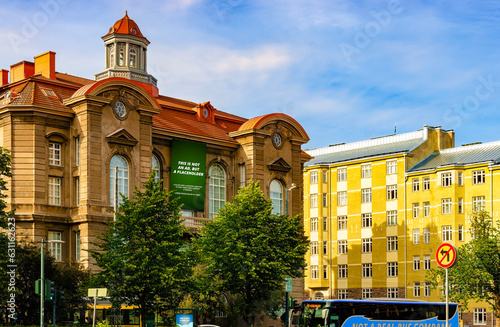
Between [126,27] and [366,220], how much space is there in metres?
34.9

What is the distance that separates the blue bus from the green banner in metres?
24.1

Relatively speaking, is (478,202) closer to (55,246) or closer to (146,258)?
(55,246)

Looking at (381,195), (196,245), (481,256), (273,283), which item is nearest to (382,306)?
(273,283)

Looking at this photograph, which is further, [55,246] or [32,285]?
[55,246]

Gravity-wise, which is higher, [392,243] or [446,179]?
[446,179]

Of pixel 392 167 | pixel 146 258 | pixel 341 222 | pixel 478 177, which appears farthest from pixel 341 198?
pixel 146 258

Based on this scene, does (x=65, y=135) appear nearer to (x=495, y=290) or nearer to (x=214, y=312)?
(x=214, y=312)

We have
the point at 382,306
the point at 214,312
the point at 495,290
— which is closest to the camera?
the point at 382,306

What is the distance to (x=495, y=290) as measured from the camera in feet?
228

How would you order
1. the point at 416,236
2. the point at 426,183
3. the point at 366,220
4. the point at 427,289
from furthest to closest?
the point at 366,220
the point at 426,183
the point at 416,236
the point at 427,289

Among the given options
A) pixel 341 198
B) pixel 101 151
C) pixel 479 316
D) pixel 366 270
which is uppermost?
pixel 101 151

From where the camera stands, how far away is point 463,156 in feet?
288

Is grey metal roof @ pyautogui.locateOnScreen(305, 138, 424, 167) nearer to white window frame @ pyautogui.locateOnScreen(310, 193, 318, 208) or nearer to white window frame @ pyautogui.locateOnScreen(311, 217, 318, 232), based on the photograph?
white window frame @ pyautogui.locateOnScreen(310, 193, 318, 208)

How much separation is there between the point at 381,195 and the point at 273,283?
3681 centimetres
